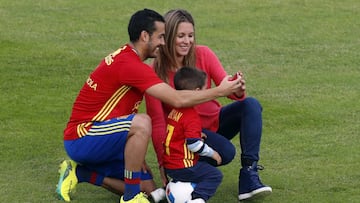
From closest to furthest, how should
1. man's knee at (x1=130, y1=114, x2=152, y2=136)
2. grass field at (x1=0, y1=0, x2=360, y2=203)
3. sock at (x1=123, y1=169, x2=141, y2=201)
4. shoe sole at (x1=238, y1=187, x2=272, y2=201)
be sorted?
man's knee at (x1=130, y1=114, x2=152, y2=136), sock at (x1=123, y1=169, x2=141, y2=201), shoe sole at (x1=238, y1=187, x2=272, y2=201), grass field at (x1=0, y1=0, x2=360, y2=203)

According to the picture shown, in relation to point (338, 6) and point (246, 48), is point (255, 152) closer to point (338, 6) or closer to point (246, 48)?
point (246, 48)

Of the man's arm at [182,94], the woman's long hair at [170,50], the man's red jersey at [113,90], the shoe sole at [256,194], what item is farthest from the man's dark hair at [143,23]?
the shoe sole at [256,194]

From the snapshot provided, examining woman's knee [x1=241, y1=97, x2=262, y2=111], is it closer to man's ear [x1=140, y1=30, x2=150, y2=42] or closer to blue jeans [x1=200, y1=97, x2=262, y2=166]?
blue jeans [x1=200, y1=97, x2=262, y2=166]

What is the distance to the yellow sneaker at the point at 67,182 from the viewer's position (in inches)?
281

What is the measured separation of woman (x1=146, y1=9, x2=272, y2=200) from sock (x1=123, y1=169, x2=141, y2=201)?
1.31 feet

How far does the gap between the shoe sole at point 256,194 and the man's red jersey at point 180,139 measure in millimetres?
525

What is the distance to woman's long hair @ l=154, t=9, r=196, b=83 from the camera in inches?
285

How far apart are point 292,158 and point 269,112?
5.20 ft

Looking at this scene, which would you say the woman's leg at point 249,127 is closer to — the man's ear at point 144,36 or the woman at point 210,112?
the woman at point 210,112

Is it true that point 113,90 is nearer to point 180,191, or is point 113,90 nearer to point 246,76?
point 180,191

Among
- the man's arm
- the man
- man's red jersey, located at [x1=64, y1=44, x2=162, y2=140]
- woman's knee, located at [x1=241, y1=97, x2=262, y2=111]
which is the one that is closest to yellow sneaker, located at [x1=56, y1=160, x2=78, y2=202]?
the man

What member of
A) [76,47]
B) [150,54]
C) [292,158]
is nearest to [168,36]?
[150,54]

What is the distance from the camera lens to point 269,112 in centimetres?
971

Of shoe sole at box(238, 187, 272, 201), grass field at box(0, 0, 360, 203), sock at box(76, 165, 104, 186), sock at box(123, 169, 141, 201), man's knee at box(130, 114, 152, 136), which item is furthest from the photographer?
grass field at box(0, 0, 360, 203)
